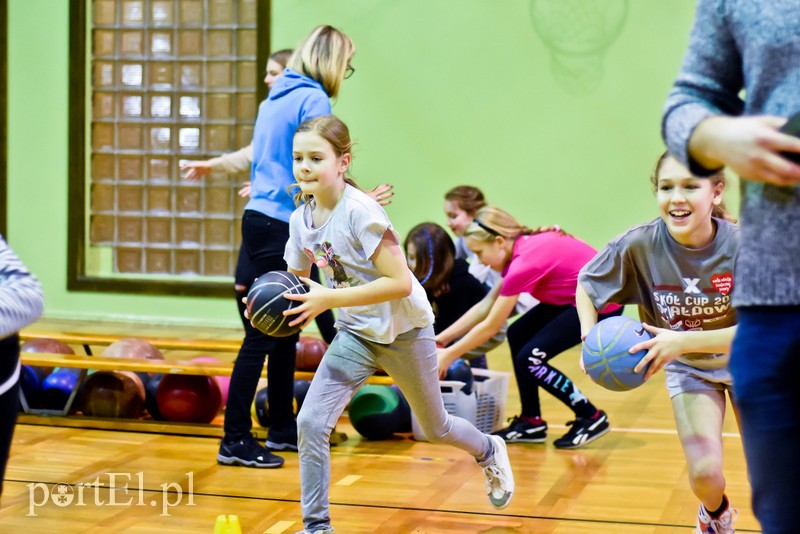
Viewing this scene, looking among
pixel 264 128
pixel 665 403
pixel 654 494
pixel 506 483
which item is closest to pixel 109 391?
pixel 264 128

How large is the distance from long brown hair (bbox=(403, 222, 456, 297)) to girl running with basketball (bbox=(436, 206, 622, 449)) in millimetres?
199

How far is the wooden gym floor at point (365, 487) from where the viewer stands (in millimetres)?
3676

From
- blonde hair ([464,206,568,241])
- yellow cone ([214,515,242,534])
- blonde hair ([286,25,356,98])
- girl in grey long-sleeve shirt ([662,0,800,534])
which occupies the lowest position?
yellow cone ([214,515,242,534])

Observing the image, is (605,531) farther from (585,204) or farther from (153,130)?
(153,130)

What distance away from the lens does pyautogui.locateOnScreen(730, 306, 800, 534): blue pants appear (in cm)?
151

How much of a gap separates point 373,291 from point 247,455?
1.50 metres

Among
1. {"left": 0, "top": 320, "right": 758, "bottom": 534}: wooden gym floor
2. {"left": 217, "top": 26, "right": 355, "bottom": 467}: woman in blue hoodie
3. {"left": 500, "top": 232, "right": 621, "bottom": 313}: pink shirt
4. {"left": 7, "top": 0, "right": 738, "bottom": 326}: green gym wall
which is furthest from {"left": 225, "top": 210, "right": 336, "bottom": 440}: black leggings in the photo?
{"left": 7, "top": 0, "right": 738, "bottom": 326}: green gym wall

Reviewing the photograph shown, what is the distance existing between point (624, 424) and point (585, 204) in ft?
10.9

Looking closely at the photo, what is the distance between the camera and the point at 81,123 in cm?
927

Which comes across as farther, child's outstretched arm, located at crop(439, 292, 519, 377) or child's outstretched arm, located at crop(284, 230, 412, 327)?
child's outstretched arm, located at crop(439, 292, 519, 377)

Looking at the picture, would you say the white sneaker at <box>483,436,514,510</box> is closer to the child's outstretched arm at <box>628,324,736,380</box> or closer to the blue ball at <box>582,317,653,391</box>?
the blue ball at <box>582,317,653,391</box>

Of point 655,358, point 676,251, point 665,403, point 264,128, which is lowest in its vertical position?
point 665,403

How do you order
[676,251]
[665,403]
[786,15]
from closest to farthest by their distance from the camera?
[786,15] < [676,251] < [665,403]

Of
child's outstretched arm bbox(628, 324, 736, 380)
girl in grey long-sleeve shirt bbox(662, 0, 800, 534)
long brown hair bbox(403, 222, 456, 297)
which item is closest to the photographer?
girl in grey long-sleeve shirt bbox(662, 0, 800, 534)
